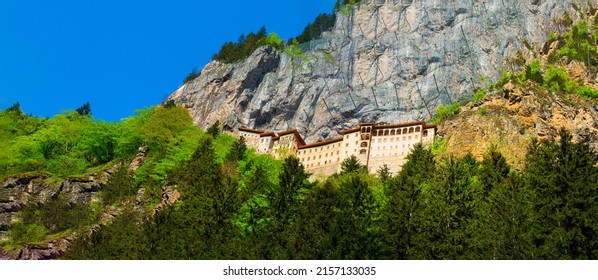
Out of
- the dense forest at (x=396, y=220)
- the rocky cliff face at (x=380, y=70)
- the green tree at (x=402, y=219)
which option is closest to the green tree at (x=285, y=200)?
the dense forest at (x=396, y=220)

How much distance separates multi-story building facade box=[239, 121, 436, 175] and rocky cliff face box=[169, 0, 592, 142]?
43.5 ft

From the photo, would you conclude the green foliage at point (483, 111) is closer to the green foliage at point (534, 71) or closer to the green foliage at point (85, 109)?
the green foliage at point (534, 71)

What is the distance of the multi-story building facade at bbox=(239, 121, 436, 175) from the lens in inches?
2512

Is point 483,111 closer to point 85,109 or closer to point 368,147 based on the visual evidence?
point 368,147

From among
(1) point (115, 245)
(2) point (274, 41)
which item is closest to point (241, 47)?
(2) point (274, 41)

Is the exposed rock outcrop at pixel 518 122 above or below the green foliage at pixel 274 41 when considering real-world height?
below

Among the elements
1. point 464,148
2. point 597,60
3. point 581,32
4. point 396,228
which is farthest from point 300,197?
point 581,32

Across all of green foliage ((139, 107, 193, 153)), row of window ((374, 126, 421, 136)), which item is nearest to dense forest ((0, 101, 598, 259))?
green foliage ((139, 107, 193, 153))

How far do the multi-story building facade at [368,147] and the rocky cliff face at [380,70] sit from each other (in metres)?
13.2

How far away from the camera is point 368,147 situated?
65.4m

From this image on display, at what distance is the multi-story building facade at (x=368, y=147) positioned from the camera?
209 feet

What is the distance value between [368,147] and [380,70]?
91.7ft

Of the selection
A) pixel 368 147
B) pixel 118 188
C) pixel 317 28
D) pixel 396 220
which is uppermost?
pixel 317 28
